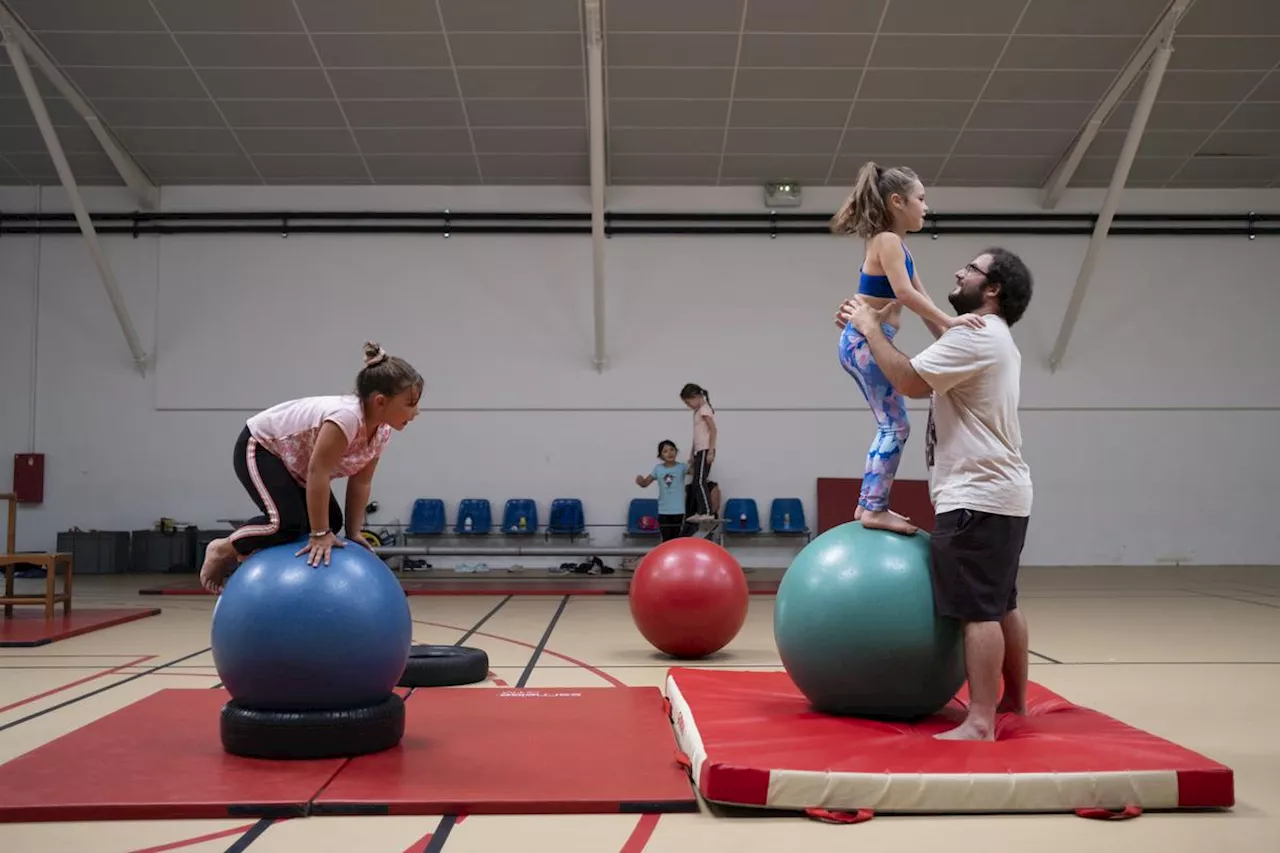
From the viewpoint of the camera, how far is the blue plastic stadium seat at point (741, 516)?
12.9 m

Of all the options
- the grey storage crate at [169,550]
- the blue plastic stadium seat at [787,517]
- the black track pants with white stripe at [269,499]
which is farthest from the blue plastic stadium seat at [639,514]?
the black track pants with white stripe at [269,499]

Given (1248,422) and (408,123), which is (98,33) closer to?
(408,123)

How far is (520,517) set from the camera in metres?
12.9

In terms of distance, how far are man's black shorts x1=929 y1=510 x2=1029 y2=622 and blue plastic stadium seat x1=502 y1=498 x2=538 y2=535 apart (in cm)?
959

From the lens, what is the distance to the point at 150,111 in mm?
11953

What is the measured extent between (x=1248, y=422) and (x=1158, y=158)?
139 inches

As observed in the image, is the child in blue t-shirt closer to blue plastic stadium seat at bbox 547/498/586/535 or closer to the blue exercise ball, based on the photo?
blue plastic stadium seat at bbox 547/498/586/535

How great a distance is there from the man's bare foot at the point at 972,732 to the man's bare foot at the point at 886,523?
0.69 metres

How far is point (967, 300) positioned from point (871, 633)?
1224 millimetres

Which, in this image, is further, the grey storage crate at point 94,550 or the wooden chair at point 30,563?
the grey storage crate at point 94,550

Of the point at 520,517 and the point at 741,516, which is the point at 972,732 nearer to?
the point at 741,516

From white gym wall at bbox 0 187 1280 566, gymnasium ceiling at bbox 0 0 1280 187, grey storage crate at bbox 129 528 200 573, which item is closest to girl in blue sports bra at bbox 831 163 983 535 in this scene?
gymnasium ceiling at bbox 0 0 1280 187

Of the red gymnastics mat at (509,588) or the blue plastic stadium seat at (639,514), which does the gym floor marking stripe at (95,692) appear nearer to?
the red gymnastics mat at (509,588)

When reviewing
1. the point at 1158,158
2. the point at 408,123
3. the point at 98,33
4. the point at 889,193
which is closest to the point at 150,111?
the point at 98,33
